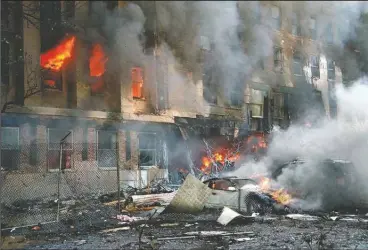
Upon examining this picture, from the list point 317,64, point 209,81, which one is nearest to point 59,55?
point 209,81

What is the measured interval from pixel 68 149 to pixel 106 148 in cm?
204

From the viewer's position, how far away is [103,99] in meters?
17.7

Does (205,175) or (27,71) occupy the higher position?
(27,71)

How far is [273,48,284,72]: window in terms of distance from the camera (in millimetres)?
18247

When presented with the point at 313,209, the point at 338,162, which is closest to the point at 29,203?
the point at 313,209

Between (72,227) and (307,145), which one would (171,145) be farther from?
(72,227)

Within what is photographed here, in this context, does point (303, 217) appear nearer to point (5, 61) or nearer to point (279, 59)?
point (279, 59)

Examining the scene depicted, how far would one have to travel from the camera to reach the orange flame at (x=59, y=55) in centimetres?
1617

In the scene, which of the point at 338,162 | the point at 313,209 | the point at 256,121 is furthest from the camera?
the point at 256,121

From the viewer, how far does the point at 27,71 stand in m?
15.3

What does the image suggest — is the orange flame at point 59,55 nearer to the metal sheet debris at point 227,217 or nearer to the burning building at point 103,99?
the burning building at point 103,99

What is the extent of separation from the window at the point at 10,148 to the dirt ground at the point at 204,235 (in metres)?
6.22

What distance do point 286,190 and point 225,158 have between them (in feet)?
25.5

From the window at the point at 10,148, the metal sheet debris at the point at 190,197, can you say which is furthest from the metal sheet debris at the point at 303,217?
the window at the point at 10,148
